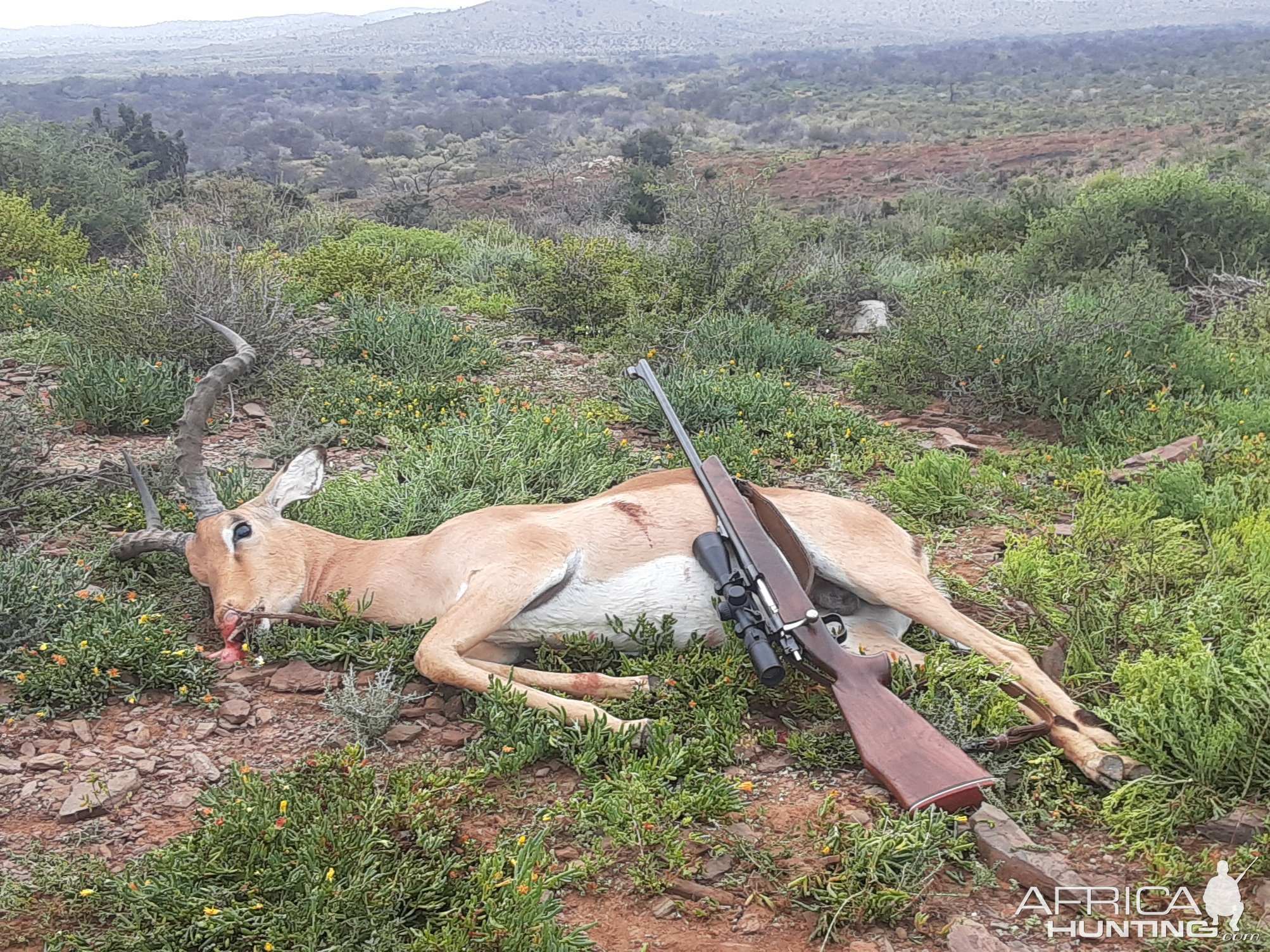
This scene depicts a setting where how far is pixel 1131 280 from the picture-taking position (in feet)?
32.3

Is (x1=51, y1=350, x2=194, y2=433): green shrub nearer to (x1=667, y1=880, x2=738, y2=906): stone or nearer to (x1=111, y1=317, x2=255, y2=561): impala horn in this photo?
(x1=111, y1=317, x2=255, y2=561): impala horn

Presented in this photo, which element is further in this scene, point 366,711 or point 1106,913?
point 366,711

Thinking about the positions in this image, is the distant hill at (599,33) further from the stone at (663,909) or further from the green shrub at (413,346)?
A: the stone at (663,909)

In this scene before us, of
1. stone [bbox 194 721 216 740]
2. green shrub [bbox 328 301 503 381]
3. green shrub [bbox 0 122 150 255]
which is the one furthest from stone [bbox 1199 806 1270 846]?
green shrub [bbox 0 122 150 255]

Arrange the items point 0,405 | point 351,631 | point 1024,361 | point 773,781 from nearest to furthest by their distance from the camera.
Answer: point 773,781, point 351,631, point 0,405, point 1024,361

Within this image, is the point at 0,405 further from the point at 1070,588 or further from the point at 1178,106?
the point at 1178,106

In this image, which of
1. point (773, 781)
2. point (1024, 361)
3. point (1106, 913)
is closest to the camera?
point (1106, 913)

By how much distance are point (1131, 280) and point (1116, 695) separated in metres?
7.01

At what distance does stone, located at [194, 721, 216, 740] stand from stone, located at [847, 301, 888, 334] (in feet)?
26.6

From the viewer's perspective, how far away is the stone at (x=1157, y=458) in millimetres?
6383

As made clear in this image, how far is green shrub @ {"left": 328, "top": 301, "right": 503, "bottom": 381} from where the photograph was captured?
28.6ft

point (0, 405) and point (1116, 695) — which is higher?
point (0, 405)

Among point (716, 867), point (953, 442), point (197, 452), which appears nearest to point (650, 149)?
point (953, 442)

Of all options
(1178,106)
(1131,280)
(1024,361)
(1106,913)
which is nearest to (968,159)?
(1178,106)
